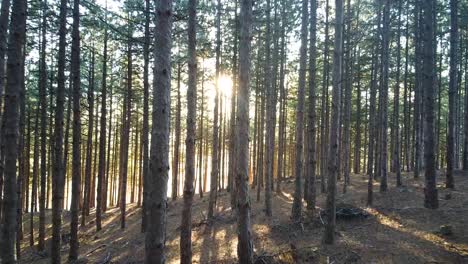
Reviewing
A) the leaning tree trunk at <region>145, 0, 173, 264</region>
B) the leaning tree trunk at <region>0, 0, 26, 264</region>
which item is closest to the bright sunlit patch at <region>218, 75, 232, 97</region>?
the leaning tree trunk at <region>0, 0, 26, 264</region>

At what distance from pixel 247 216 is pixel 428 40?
10233mm

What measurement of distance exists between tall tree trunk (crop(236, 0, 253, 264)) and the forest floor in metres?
0.85

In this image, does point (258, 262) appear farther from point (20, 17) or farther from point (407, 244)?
point (20, 17)

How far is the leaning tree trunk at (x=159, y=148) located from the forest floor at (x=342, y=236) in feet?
13.9

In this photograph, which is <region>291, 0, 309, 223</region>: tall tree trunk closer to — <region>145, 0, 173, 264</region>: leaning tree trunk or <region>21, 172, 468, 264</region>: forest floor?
<region>21, 172, 468, 264</region>: forest floor

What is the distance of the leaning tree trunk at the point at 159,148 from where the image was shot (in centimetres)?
512

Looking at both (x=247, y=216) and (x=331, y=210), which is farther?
(x=331, y=210)

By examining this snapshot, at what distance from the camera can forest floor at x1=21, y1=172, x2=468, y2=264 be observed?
852cm

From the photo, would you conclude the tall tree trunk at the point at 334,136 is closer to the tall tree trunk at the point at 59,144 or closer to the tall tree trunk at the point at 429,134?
the tall tree trunk at the point at 429,134

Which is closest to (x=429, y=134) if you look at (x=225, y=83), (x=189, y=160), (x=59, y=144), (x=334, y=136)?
(x=334, y=136)

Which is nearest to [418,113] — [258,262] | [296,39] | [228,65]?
[296,39]

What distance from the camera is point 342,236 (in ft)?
33.7

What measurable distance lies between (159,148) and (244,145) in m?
3.38

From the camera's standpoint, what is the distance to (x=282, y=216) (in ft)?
48.0
